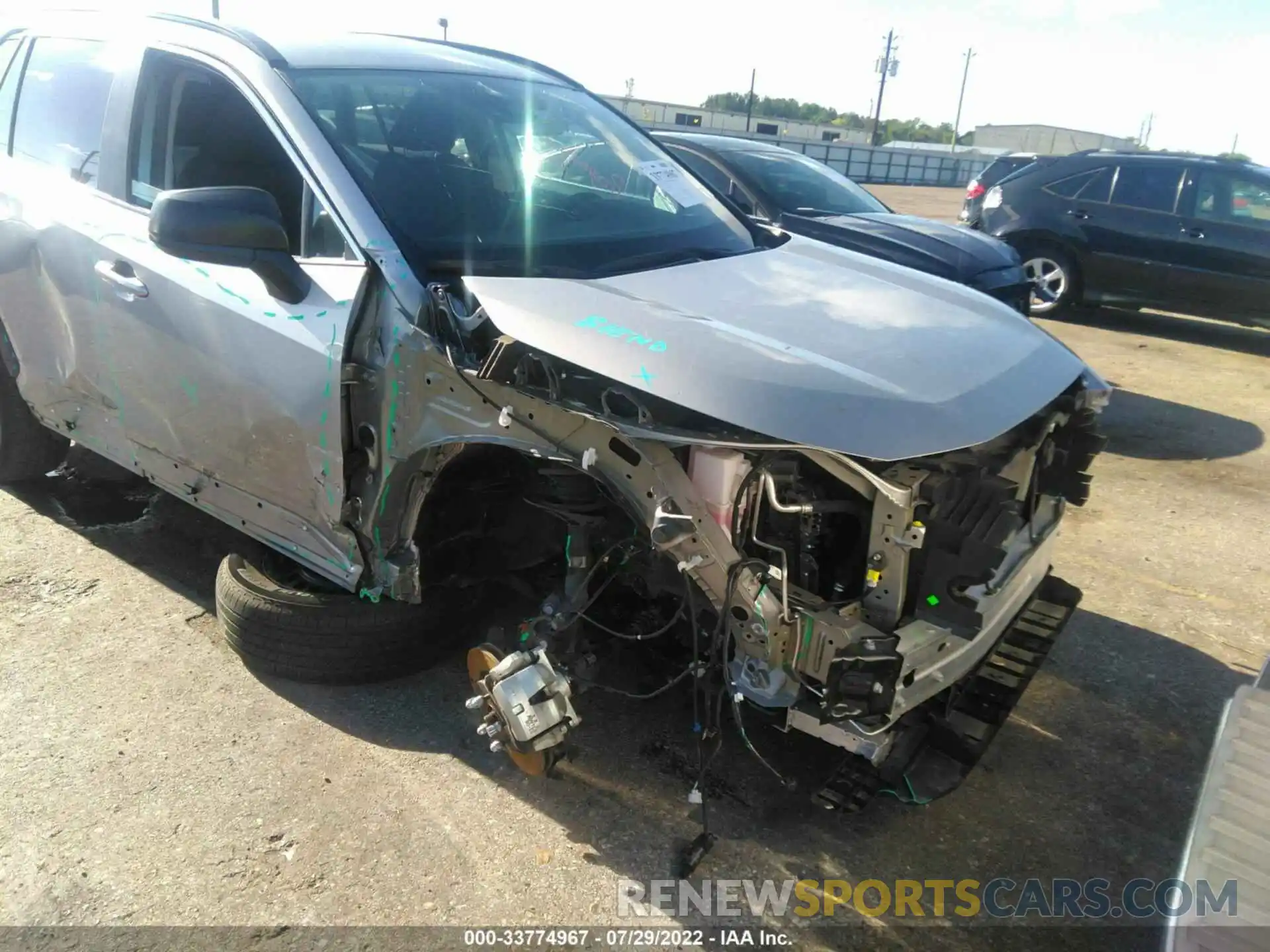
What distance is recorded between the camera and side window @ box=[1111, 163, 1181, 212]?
29.9ft

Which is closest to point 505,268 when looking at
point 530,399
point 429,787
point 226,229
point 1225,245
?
point 530,399

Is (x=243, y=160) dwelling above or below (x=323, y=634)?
above

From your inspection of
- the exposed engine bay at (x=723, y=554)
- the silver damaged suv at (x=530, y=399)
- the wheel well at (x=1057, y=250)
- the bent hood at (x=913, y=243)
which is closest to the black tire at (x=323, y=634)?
the silver damaged suv at (x=530, y=399)

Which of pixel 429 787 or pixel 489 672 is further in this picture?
pixel 429 787

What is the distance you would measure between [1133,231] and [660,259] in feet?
26.5

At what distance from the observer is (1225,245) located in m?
8.82

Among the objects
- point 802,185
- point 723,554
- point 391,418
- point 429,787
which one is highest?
point 802,185

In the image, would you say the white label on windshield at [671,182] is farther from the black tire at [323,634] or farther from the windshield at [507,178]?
the black tire at [323,634]

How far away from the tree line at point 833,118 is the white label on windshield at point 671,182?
82.4m

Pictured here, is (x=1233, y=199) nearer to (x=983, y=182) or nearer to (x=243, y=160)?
(x=983, y=182)

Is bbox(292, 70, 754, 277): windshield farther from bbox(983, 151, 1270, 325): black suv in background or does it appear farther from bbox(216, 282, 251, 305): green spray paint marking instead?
bbox(983, 151, 1270, 325): black suv in background

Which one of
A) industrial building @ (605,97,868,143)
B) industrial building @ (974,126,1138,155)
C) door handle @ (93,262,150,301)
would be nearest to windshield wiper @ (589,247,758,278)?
door handle @ (93,262,150,301)

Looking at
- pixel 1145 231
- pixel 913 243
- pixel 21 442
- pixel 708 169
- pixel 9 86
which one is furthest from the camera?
pixel 1145 231

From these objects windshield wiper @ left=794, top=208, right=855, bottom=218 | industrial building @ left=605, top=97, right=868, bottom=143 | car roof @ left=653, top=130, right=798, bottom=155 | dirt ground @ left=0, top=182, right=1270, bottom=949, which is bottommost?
dirt ground @ left=0, top=182, right=1270, bottom=949
